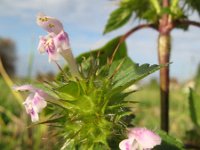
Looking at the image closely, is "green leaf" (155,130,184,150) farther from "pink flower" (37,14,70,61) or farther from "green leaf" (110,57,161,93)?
"pink flower" (37,14,70,61)

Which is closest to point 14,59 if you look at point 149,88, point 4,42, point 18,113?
point 4,42

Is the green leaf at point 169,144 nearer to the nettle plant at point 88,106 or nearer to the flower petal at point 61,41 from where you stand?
the nettle plant at point 88,106

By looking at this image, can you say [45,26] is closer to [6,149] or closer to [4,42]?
[6,149]

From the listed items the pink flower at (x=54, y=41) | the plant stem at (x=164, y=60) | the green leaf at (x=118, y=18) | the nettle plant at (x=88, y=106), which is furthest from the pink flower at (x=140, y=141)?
the green leaf at (x=118, y=18)

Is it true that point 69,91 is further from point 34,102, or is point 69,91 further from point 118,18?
point 118,18

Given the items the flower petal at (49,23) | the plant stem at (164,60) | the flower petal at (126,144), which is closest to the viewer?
the flower petal at (126,144)

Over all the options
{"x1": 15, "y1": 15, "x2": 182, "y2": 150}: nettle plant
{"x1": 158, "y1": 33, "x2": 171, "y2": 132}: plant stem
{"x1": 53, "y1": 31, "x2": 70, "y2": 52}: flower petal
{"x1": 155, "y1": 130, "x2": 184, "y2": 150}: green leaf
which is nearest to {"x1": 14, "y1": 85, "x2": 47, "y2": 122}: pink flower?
{"x1": 15, "y1": 15, "x2": 182, "y2": 150}: nettle plant
